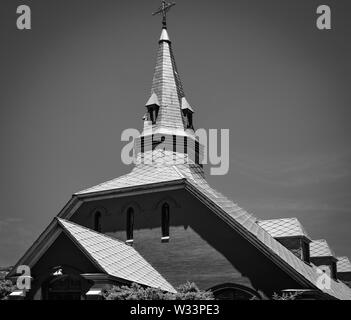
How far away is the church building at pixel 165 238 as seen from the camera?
24.1 metres

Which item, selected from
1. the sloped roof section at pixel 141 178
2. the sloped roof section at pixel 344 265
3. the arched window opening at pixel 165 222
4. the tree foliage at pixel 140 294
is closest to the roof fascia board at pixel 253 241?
the sloped roof section at pixel 141 178

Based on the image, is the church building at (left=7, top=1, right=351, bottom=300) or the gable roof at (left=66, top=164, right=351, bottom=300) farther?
the gable roof at (left=66, top=164, right=351, bottom=300)

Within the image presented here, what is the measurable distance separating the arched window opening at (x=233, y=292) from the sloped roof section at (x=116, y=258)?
2.21 metres

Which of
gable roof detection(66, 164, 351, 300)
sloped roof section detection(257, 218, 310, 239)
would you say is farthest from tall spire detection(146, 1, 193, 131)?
sloped roof section detection(257, 218, 310, 239)

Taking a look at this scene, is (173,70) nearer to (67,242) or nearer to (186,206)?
(186,206)

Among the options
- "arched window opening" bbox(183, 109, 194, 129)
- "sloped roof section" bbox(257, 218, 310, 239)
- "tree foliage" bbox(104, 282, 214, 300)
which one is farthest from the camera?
"arched window opening" bbox(183, 109, 194, 129)

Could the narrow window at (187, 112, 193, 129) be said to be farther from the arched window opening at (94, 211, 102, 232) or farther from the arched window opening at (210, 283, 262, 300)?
the arched window opening at (210, 283, 262, 300)

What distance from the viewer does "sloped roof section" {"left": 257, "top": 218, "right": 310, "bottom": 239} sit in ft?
112

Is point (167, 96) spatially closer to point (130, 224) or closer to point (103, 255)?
point (130, 224)

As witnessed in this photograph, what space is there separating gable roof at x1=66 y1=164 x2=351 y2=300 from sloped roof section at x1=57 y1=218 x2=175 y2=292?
4.19 meters

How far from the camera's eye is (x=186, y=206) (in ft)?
92.2

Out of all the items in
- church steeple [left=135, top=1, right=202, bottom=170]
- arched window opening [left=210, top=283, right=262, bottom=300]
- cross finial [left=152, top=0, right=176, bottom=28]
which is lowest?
arched window opening [left=210, top=283, right=262, bottom=300]

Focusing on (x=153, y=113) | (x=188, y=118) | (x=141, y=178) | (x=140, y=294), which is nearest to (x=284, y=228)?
(x=188, y=118)
